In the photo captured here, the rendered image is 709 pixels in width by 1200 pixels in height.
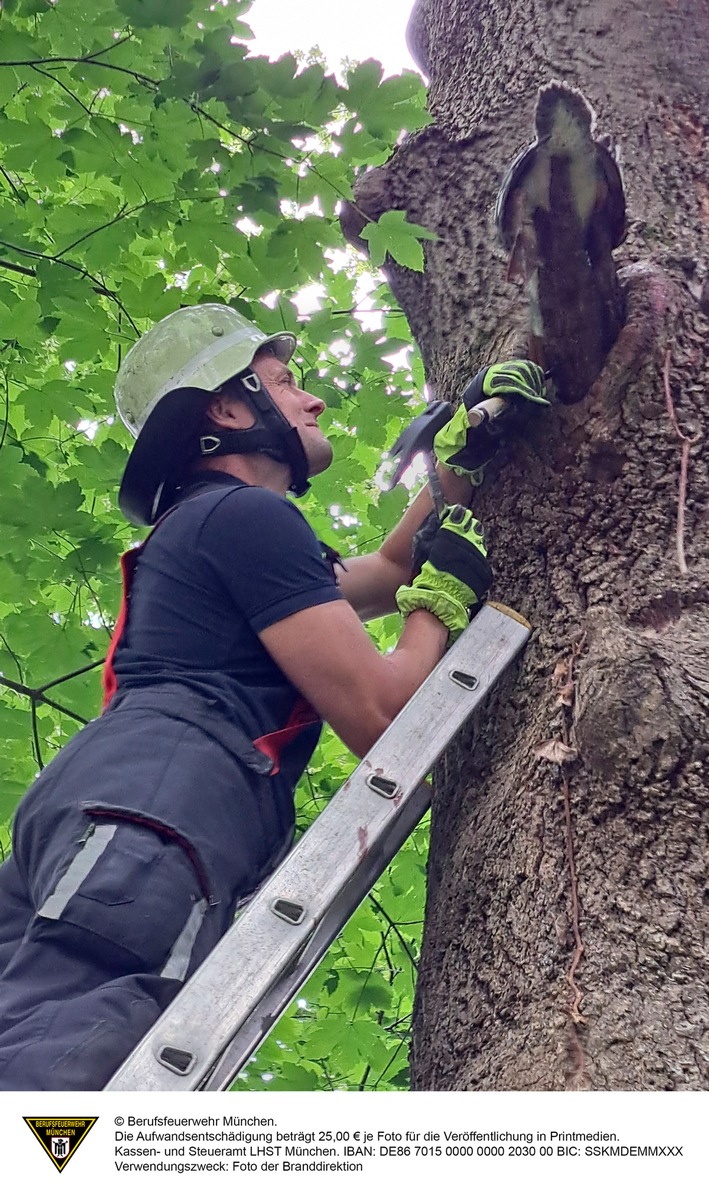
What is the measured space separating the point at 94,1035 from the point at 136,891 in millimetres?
214

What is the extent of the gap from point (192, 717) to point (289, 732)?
21 centimetres

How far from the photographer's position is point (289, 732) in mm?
2012

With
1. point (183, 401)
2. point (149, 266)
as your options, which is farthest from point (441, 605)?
point (149, 266)

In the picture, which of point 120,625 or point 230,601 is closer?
point 230,601

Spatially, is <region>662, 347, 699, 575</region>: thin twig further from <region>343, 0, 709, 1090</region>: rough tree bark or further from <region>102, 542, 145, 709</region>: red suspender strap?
<region>102, 542, 145, 709</region>: red suspender strap

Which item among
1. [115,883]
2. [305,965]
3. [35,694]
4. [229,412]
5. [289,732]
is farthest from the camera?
[35,694]

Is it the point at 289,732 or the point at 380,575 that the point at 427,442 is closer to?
the point at 380,575

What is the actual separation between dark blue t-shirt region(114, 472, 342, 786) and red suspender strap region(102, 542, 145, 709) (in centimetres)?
2

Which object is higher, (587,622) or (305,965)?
(587,622)

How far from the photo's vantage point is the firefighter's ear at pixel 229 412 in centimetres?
245

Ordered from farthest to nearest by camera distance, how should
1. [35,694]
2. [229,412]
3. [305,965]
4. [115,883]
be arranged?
[35,694] → [229,412] → [305,965] → [115,883]
